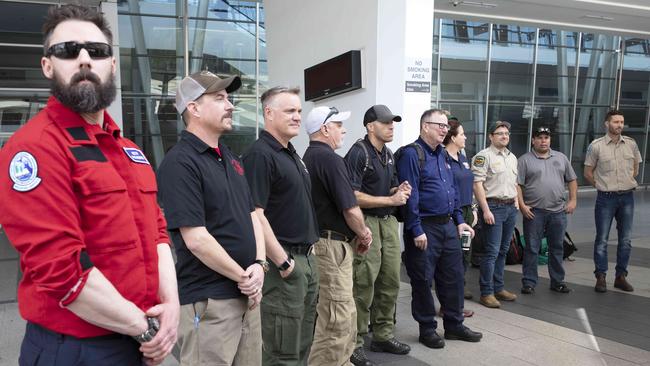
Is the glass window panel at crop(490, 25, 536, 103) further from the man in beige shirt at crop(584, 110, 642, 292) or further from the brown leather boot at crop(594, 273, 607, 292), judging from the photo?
the brown leather boot at crop(594, 273, 607, 292)

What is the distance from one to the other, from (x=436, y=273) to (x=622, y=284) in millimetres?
2996

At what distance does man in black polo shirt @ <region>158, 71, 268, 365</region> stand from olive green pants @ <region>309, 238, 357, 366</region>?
976 millimetres

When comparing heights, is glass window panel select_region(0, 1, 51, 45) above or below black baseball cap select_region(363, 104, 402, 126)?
above

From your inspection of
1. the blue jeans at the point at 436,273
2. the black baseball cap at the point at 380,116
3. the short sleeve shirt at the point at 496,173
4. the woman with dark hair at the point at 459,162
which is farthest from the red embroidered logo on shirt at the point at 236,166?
the short sleeve shirt at the point at 496,173

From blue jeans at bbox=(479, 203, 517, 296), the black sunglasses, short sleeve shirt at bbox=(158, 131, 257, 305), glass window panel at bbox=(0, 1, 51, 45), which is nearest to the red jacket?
the black sunglasses

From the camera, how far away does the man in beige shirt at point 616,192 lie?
6074 mm

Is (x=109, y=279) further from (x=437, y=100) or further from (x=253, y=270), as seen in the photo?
(x=437, y=100)

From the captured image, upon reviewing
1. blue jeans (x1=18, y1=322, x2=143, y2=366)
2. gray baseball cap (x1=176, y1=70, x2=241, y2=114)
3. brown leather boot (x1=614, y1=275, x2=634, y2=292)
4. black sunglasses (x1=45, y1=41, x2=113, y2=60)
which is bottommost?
brown leather boot (x1=614, y1=275, x2=634, y2=292)

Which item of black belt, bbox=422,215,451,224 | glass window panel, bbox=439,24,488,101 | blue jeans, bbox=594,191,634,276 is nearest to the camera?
black belt, bbox=422,215,451,224

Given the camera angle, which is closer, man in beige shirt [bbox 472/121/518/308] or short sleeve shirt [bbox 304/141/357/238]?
short sleeve shirt [bbox 304/141/357/238]

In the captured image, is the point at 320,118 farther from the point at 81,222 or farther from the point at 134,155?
the point at 81,222

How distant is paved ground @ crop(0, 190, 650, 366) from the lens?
4.01 m

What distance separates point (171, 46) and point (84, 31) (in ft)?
45.9

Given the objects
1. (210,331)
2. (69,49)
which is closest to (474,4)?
(210,331)
